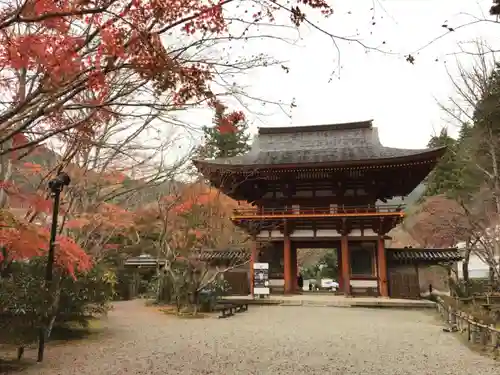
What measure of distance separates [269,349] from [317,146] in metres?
16.5

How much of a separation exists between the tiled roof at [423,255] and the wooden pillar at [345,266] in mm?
2398

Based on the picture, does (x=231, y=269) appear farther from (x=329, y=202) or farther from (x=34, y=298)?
(x=34, y=298)

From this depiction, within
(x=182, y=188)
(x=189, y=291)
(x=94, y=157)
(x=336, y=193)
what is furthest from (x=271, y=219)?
(x=94, y=157)

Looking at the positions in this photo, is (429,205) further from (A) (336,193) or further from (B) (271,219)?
(B) (271,219)

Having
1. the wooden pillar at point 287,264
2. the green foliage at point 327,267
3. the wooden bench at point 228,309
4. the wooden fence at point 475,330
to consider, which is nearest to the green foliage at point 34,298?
the wooden bench at point 228,309

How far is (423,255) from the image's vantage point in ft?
68.2

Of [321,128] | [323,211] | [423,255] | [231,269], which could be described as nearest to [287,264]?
[231,269]

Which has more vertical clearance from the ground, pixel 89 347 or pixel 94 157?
pixel 94 157

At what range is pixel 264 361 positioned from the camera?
23.5 ft

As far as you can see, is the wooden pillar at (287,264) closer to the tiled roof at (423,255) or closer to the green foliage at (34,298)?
the tiled roof at (423,255)

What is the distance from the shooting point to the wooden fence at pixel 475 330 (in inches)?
311

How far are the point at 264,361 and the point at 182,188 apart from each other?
Result: 37.4 feet

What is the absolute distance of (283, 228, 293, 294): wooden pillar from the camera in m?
20.4

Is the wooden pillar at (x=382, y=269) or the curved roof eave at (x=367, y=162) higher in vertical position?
the curved roof eave at (x=367, y=162)
